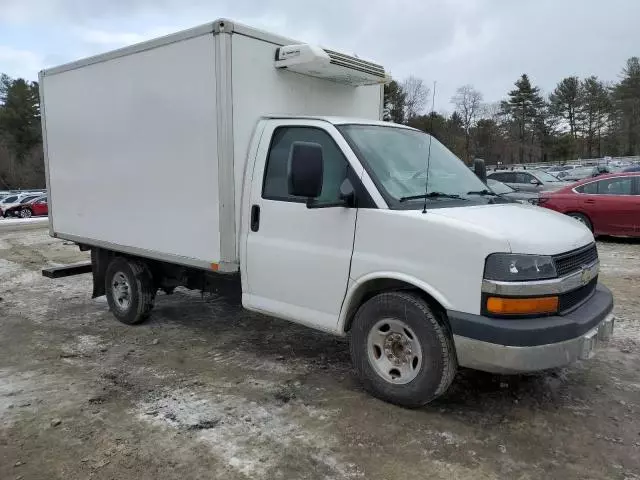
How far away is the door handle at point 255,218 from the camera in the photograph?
15.3 ft

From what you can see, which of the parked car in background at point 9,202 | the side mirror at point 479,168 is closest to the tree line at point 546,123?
the parked car in background at point 9,202

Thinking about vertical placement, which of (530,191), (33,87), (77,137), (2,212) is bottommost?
(2,212)

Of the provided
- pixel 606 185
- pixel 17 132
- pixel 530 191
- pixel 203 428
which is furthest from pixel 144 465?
pixel 17 132

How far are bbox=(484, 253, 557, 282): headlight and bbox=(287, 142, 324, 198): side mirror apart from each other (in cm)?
130

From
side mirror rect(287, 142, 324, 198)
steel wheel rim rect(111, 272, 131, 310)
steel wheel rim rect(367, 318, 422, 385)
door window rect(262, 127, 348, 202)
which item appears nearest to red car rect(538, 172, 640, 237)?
door window rect(262, 127, 348, 202)

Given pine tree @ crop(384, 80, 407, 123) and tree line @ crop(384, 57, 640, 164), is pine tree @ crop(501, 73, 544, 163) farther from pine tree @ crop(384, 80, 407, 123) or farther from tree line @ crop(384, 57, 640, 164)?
pine tree @ crop(384, 80, 407, 123)

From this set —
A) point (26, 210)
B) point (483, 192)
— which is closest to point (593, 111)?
point (26, 210)

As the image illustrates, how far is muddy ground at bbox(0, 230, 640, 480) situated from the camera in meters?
3.27

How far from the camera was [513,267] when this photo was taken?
11.1 feet

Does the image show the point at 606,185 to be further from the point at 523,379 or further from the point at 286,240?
the point at 286,240

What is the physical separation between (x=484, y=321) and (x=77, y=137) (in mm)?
5267

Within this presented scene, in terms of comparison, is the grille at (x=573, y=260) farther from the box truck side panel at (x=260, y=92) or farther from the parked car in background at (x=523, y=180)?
the parked car in background at (x=523, y=180)

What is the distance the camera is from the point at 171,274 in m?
6.15

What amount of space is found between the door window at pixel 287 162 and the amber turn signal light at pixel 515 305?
138 cm
